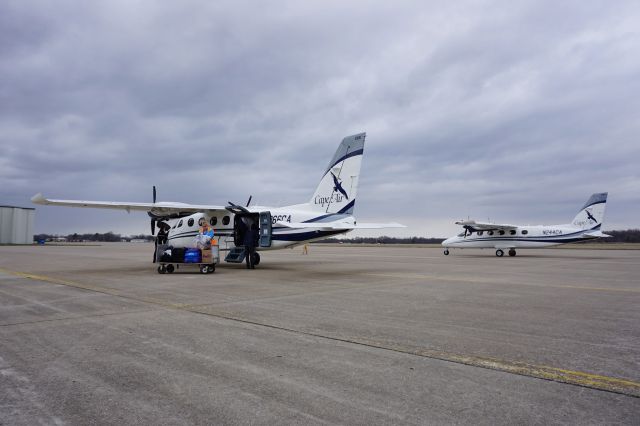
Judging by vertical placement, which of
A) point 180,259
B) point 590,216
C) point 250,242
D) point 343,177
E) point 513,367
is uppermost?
point 343,177

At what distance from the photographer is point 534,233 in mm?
36844

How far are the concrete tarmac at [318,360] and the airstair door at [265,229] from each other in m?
9.42

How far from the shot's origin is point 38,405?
3.77 metres

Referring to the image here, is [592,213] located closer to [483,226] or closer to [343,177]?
[483,226]

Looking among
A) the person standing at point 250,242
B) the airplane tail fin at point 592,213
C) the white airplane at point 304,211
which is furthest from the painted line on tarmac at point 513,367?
the airplane tail fin at point 592,213

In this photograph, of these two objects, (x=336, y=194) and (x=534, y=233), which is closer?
(x=336, y=194)

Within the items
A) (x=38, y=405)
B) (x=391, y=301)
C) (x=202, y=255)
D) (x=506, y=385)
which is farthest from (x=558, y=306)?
(x=202, y=255)

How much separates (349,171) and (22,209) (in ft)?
306

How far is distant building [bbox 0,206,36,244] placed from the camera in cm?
8486

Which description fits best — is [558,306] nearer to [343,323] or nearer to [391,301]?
[391,301]

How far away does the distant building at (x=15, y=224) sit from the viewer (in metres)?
84.9

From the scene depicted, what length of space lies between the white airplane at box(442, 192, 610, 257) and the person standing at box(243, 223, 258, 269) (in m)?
23.2

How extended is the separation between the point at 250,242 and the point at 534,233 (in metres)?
27.8

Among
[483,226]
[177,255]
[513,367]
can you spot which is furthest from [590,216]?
[513,367]
